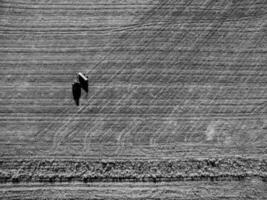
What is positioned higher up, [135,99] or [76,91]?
[76,91]

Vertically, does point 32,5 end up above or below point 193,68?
above

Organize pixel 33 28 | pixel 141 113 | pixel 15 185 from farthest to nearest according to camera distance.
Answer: pixel 33 28 < pixel 141 113 < pixel 15 185

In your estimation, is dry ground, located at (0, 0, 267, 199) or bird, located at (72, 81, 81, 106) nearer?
dry ground, located at (0, 0, 267, 199)

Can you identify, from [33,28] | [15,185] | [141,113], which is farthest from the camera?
[33,28]

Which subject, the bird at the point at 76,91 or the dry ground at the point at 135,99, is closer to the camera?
the dry ground at the point at 135,99

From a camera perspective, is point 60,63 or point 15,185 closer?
point 15,185

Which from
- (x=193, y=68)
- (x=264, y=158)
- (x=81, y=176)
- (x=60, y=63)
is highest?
(x=60, y=63)

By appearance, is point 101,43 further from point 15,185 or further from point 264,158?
point 264,158

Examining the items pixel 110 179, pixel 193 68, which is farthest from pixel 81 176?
pixel 193 68
